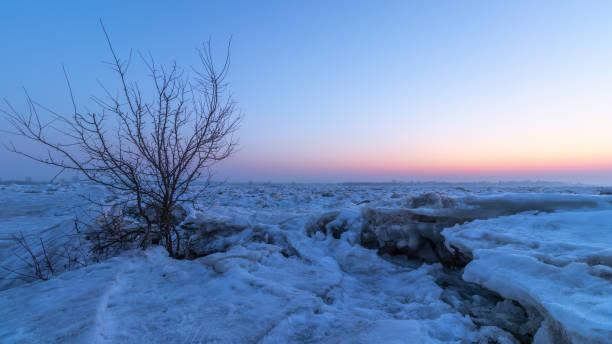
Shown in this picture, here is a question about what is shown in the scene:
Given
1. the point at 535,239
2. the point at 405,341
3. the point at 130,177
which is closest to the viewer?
the point at 405,341

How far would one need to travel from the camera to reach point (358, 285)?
2.99 m

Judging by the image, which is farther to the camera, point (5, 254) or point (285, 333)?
point (5, 254)

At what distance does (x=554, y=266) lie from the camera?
79.7 inches

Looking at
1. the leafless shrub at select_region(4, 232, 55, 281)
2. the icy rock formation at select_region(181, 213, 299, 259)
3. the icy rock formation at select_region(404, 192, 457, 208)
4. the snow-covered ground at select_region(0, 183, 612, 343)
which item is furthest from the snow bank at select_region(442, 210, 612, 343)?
the leafless shrub at select_region(4, 232, 55, 281)

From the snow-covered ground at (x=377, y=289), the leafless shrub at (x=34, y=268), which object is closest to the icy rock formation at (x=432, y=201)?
the snow-covered ground at (x=377, y=289)

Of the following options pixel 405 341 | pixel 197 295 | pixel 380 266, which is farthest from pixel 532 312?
pixel 197 295

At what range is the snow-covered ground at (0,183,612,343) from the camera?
5.49 feet

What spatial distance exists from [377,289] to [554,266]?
153 centimetres

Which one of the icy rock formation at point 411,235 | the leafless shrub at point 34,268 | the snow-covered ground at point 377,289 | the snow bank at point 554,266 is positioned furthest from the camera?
the icy rock formation at point 411,235

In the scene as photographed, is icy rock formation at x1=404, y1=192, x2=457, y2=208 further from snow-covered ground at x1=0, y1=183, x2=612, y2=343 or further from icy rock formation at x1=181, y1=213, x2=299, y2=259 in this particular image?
icy rock formation at x1=181, y1=213, x2=299, y2=259

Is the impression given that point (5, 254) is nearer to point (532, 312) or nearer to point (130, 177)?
point (130, 177)

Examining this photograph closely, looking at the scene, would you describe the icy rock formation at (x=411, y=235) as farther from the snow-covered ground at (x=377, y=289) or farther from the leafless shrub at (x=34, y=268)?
the leafless shrub at (x=34, y=268)

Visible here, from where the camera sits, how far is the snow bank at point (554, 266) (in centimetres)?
143

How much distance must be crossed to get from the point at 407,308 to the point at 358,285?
74 centimetres
